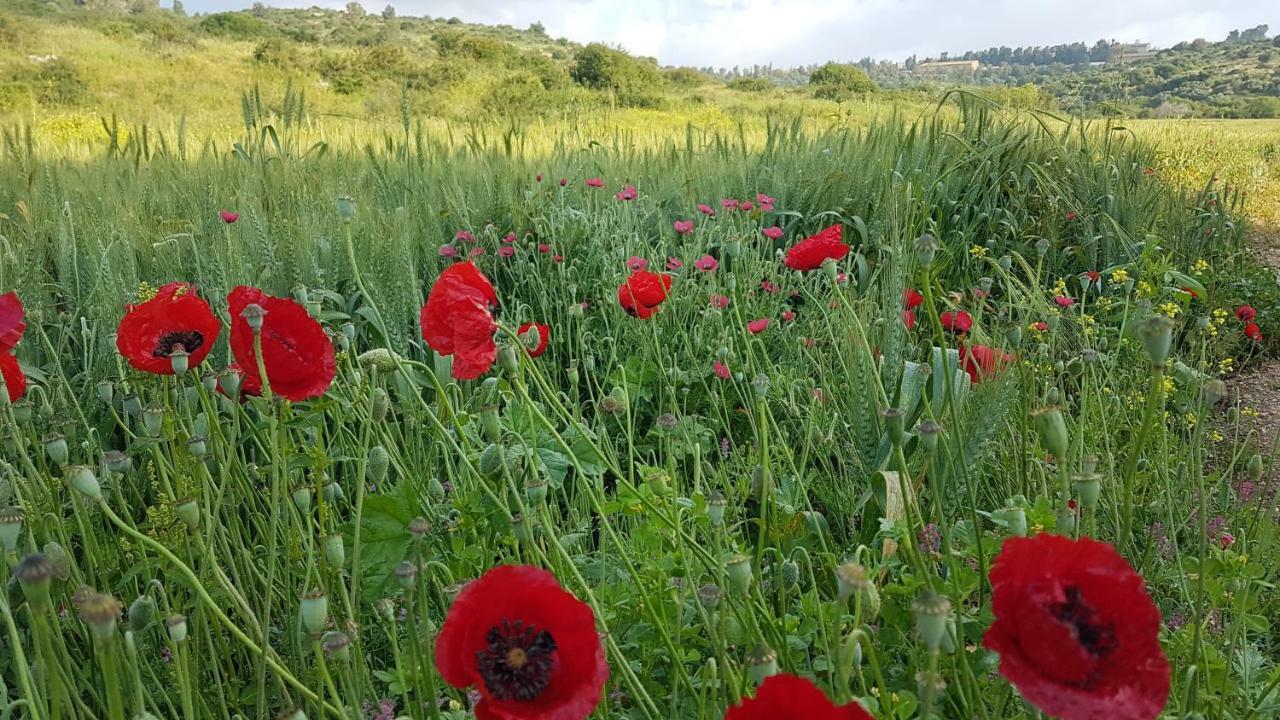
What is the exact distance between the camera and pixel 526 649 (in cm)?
58

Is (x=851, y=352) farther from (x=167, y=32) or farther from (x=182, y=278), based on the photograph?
(x=167, y=32)

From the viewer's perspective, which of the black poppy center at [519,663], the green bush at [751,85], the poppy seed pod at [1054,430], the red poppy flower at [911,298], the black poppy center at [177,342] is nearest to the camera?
the black poppy center at [519,663]

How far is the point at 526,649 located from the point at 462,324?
1.60ft

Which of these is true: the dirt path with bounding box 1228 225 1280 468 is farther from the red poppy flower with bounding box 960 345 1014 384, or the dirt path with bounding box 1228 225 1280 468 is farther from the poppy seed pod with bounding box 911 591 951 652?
the poppy seed pod with bounding box 911 591 951 652

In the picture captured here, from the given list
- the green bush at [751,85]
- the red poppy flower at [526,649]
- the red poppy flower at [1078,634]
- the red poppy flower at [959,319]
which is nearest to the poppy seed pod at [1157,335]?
the red poppy flower at [1078,634]

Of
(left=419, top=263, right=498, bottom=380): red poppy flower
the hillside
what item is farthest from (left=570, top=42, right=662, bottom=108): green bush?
(left=419, top=263, right=498, bottom=380): red poppy flower

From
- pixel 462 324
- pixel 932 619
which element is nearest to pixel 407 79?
pixel 462 324

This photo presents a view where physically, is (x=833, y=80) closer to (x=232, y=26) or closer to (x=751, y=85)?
(x=751, y=85)

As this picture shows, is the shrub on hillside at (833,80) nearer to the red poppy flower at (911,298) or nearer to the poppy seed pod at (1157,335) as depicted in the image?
the red poppy flower at (911,298)

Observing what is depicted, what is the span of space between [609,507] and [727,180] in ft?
7.29

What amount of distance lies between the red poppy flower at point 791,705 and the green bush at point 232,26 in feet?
120

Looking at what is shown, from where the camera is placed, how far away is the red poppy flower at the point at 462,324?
0.99 metres

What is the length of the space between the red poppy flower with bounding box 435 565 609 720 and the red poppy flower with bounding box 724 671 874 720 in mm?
109

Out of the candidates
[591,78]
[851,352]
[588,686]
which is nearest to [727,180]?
[851,352]
